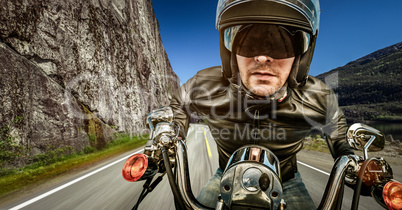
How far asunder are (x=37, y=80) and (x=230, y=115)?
32.8 feet

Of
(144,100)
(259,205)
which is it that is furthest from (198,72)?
(144,100)

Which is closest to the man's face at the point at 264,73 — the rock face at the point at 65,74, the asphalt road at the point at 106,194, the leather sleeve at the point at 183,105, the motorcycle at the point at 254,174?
the motorcycle at the point at 254,174

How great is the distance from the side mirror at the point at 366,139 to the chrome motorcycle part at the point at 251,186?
0.66 meters

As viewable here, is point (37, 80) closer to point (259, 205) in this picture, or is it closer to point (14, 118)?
point (14, 118)

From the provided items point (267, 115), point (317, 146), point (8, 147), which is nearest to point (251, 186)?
point (267, 115)

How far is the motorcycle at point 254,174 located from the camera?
2.08 ft

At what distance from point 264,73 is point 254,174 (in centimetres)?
56

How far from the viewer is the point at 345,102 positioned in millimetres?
116438

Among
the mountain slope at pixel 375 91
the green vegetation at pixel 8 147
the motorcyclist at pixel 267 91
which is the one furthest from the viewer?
the mountain slope at pixel 375 91

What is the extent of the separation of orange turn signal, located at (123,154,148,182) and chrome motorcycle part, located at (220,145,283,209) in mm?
379

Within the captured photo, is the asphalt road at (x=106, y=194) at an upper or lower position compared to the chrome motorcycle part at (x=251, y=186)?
lower

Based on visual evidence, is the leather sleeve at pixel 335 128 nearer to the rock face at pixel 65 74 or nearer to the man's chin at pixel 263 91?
the man's chin at pixel 263 91

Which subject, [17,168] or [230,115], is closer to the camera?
[230,115]
